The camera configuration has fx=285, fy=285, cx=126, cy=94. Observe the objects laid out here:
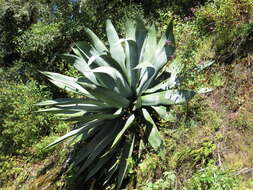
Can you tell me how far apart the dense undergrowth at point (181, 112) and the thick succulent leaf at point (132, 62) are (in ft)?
1.71

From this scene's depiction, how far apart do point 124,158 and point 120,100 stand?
0.62 metres

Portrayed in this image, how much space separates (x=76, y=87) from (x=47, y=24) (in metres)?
3.37

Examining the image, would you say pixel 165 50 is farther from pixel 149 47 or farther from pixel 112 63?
pixel 112 63

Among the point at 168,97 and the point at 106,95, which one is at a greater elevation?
the point at 106,95

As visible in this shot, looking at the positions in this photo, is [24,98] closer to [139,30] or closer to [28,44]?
[28,44]

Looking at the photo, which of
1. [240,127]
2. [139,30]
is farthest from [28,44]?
[240,127]

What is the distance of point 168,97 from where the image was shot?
120 inches

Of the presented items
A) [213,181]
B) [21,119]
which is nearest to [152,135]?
[213,181]

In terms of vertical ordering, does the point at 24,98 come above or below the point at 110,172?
above

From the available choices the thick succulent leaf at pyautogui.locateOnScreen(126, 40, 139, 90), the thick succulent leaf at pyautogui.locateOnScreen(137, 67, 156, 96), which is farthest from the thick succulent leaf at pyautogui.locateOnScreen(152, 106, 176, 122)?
the thick succulent leaf at pyautogui.locateOnScreen(126, 40, 139, 90)

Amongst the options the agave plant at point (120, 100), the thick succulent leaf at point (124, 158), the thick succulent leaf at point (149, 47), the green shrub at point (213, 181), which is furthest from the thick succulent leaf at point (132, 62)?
the green shrub at point (213, 181)

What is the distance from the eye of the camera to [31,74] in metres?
6.17

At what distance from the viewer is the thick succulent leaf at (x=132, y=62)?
10.8 ft

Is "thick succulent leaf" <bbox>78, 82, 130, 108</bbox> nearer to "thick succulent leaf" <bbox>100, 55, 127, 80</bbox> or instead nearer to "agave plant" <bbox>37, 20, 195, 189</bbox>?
"agave plant" <bbox>37, 20, 195, 189</bbox>
